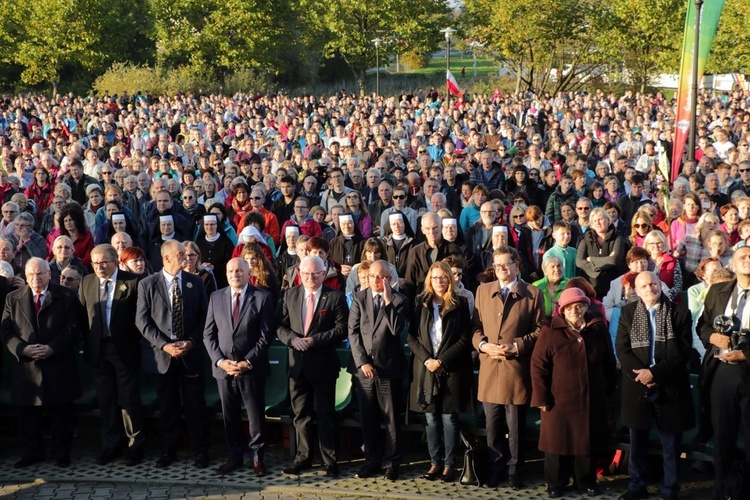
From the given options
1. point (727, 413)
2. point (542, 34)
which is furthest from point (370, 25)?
point (727, 413)

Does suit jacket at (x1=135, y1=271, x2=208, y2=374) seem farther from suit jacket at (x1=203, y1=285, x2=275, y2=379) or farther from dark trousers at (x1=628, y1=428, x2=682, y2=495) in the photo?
dark trousers at (x1=628, y1=428, x2=682, y2=495)

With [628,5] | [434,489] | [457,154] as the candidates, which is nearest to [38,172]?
[457,154]

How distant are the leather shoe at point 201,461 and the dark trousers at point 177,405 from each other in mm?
34

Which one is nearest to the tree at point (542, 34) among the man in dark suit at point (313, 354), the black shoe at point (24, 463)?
the man in dark suit at point (313, 354)

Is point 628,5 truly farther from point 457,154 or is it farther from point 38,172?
point 38,172

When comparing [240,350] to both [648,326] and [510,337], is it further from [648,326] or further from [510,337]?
[648,326]

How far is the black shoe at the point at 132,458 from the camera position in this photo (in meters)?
8.05

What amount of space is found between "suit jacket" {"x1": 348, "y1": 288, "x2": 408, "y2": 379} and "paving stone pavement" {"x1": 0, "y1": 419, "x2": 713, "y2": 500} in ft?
2.81

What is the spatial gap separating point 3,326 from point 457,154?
10.8 metres

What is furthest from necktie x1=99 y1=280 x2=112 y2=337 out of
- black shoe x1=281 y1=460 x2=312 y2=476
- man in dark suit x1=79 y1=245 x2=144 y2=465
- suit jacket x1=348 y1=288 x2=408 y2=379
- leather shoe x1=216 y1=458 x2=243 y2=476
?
suit jacket x1=348 y1=288 x2=408 y2=379

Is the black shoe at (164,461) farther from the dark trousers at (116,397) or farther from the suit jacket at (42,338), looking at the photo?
the suit jacket at (42,338)

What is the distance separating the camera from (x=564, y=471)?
24.0 ft

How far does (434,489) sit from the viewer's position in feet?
24.3

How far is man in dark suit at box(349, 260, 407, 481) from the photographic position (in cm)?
767
